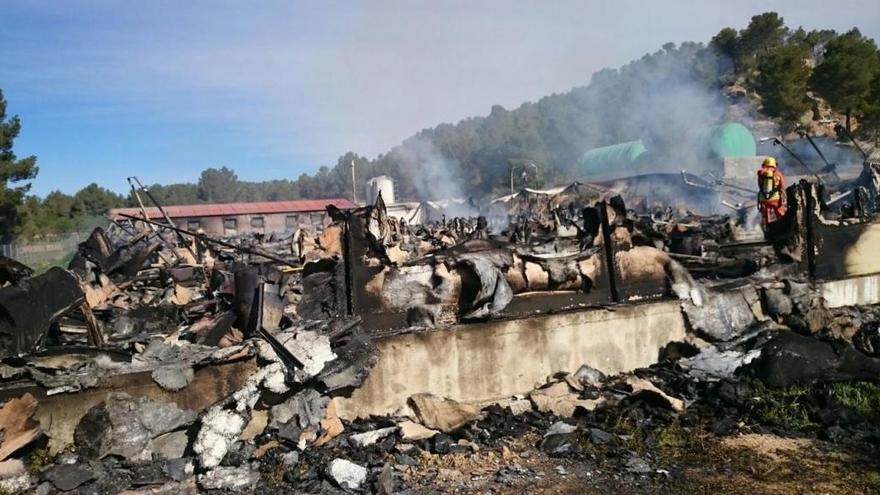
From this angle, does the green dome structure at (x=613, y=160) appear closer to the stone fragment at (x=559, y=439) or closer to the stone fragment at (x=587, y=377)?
the stone fragment at (x=587, y=377)

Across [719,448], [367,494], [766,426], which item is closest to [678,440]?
[719,448]

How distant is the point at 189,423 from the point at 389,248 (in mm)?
2507

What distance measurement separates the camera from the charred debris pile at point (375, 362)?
4781mm

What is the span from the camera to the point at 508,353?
6.34m

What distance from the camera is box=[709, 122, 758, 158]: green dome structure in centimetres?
3569

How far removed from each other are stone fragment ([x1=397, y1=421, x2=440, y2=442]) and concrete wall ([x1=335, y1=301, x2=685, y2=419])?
0.33m

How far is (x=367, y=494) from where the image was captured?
4.41 m

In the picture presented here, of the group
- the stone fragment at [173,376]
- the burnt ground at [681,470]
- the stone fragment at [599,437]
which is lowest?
the burnt ground at [681,470]

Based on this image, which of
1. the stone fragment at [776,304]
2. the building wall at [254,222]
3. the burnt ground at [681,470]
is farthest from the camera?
the building wall at [254,222]

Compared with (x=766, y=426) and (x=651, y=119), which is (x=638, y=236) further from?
(x=651, y=119)

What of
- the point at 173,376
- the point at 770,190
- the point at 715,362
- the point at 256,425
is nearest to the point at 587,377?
the point at 715,362

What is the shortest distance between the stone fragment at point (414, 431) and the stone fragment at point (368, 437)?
99 mm

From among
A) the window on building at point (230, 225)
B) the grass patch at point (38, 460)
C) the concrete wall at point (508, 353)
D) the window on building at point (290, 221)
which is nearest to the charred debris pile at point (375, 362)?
the grass patch at point (38, 460)

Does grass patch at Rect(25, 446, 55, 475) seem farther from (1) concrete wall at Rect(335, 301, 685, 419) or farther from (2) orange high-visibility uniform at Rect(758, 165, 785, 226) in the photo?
(2) orange high-visibility uniform at Rect(758, 165, 785, 226)
